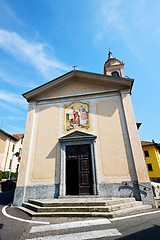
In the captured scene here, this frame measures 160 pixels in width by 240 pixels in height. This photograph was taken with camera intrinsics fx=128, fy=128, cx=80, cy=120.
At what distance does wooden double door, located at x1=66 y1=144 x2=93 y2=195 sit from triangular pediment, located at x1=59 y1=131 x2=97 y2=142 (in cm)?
46

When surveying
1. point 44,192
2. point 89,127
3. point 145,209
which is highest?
point 89,127

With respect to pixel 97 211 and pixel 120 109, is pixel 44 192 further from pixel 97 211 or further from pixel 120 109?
pixel 120 109

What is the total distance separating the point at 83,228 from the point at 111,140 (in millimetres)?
4558

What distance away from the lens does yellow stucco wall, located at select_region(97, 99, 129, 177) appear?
271 inches

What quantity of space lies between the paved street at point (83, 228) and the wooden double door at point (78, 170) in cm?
239

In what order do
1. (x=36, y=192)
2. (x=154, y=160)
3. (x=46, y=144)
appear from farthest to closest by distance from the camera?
(x=154, y=160) → (x=46, y=144) → (x=36, y=192)

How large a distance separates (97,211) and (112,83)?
24.9ft

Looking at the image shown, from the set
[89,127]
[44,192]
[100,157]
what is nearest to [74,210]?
[44,192]

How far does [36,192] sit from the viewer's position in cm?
698

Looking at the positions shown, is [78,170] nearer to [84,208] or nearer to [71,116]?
[84,208]

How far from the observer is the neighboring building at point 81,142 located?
6727 mm

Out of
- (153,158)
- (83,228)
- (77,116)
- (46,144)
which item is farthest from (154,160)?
(83,228)

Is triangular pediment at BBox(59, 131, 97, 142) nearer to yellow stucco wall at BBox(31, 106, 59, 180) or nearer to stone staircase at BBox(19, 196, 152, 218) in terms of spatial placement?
yellow stucco wall at BBox(31, 106, 59, 180)

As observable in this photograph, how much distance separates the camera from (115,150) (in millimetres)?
7223
